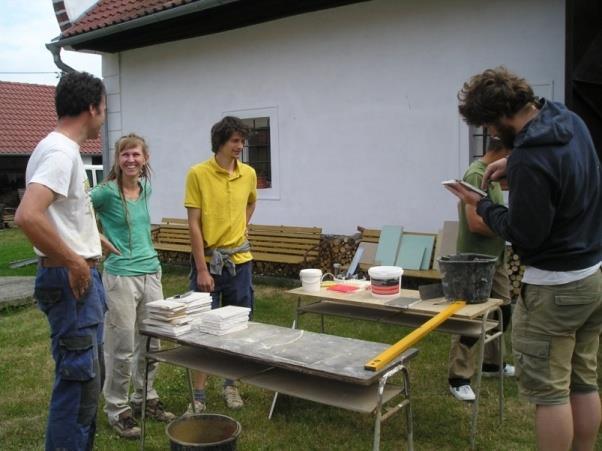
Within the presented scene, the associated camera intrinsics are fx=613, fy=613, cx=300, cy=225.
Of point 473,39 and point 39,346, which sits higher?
point 473,39

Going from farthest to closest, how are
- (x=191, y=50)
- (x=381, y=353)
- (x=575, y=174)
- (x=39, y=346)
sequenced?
1. (x=191, y=50)
2. (x=39, y=346)
3. (x=381, y=353)
4. (x=575, y=174)

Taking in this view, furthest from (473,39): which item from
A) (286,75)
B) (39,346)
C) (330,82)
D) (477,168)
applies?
(39,346)

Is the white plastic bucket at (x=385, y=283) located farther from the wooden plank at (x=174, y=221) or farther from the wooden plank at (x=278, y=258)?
the wooden plank at (x=174, y=221)

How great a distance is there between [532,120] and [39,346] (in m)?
5.05

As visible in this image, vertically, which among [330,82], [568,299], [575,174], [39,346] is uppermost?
[330,82]

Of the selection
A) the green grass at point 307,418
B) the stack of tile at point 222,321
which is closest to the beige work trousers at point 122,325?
the green grass at point 307,418

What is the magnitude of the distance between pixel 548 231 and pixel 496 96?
578 mm

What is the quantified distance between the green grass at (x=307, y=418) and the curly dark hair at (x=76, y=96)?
202 cm

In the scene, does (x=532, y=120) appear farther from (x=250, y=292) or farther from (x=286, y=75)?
(x=286, y=75)

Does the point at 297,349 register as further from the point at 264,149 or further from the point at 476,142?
the point at 264,149

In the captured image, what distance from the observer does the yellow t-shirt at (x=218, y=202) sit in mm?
3994

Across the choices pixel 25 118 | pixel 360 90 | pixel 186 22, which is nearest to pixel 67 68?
pixel 186 22

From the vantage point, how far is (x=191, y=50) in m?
9.55

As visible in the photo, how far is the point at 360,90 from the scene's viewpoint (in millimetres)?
7828
